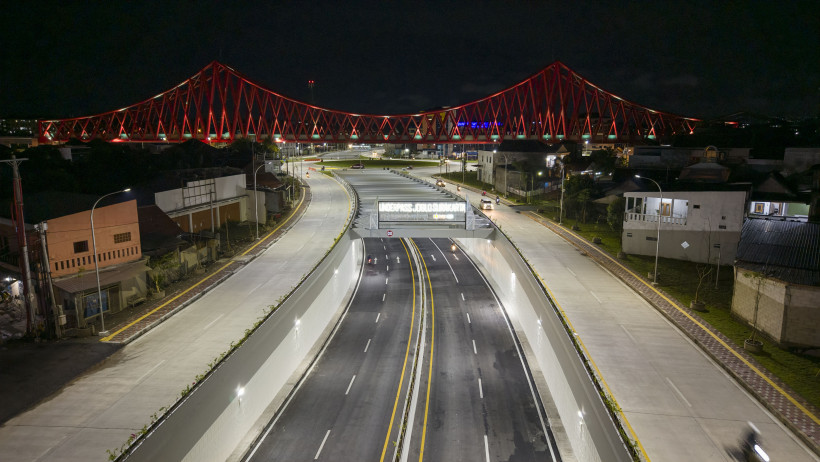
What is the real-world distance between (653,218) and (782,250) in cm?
1304

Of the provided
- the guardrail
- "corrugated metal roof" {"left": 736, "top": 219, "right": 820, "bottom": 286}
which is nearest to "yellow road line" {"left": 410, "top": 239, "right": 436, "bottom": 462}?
the guardrail

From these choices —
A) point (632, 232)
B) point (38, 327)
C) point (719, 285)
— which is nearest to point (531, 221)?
point (632, 232)

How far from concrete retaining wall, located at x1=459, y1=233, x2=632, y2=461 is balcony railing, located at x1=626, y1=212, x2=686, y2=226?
11.5 m

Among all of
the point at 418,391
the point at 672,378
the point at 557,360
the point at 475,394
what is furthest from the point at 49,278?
the point at 672,378

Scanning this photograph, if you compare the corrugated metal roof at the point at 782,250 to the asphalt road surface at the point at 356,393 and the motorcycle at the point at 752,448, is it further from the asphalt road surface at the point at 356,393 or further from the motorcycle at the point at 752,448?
the asphalt road surface at the point at 356,393

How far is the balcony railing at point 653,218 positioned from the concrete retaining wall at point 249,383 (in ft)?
87.9

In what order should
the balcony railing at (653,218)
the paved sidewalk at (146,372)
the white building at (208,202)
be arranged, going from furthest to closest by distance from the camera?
the white building at (208,202)
the balcony railing at (653,218)
the paved sidewalk at (146,372)

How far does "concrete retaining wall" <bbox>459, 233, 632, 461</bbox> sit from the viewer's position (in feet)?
59.8

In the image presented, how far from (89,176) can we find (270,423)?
155ft

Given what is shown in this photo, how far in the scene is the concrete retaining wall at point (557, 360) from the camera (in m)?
18.2

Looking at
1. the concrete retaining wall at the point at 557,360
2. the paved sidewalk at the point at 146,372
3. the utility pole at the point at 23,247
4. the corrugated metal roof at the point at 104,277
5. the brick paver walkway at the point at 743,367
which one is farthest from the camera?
the corrugated metal roof at the point at 104,277

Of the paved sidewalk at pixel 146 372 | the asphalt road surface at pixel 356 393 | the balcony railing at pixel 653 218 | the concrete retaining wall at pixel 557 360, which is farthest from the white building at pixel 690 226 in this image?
the paved sidewalk at pixel 146 372

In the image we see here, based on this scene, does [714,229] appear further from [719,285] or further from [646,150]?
[646,150]

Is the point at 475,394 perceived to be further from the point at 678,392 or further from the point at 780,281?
the point at 780,281
